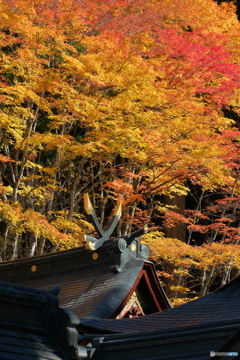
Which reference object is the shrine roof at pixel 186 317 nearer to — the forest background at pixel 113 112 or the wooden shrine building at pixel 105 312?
the wooden shrine building at pixel 105 312

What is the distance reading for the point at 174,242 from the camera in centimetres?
1559

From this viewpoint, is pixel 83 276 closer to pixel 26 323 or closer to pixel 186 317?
pixel 186 317

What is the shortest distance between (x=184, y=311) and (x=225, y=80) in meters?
11.3

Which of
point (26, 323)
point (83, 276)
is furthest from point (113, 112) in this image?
point (26, 323)

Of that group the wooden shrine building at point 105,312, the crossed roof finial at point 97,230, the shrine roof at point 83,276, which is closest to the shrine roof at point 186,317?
the wooden shrine building at point 105,312

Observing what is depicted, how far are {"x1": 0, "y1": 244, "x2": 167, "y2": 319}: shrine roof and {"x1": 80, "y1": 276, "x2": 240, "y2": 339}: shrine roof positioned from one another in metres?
1.69

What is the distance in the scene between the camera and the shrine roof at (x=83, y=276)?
977 cm

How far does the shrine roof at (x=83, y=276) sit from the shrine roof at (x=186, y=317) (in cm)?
169

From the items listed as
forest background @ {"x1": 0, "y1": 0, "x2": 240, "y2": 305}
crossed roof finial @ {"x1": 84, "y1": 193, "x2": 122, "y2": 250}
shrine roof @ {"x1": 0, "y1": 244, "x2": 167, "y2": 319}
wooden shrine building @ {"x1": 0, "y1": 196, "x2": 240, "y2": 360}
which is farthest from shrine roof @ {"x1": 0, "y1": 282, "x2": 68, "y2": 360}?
forest background @ {"x1": 0, "y1": 0, "x2": 240, "y2": 305}

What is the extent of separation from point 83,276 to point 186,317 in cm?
425

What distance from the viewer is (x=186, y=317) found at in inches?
277

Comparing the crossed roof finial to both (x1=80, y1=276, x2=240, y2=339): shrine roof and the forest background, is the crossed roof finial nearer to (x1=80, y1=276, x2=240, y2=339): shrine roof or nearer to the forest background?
the forest background

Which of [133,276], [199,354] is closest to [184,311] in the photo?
[199,354]

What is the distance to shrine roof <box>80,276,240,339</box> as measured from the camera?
21.6ft
